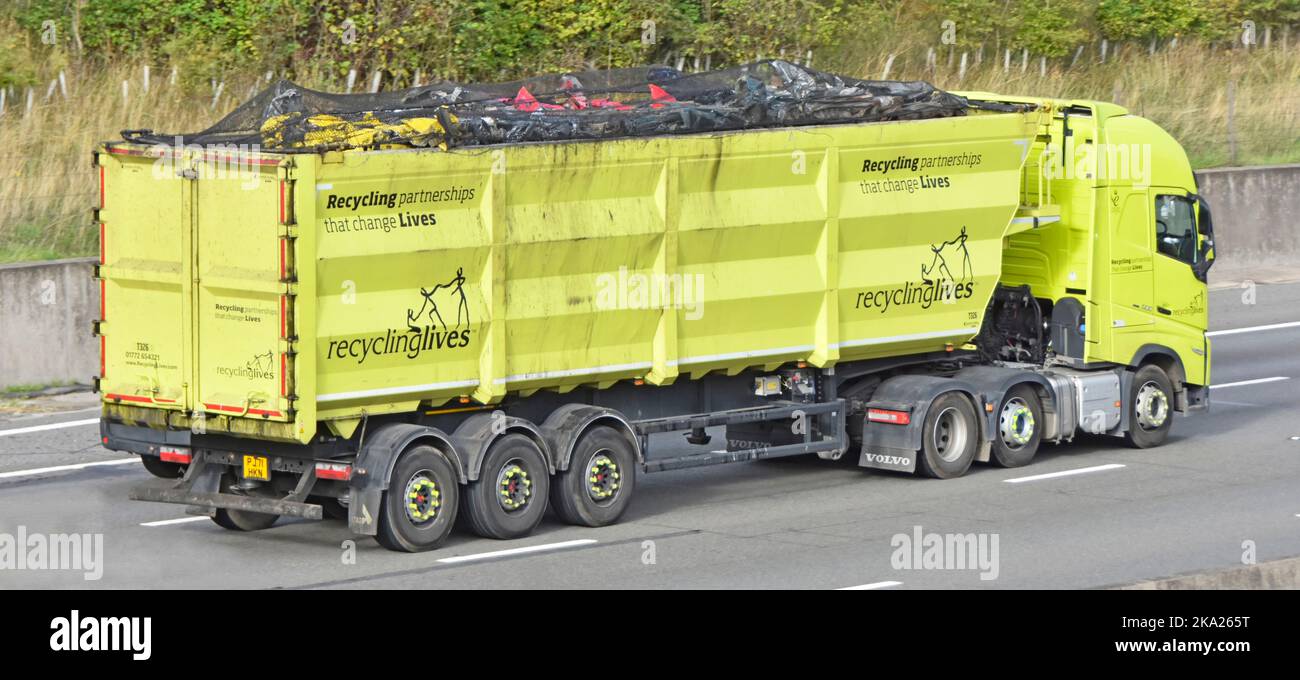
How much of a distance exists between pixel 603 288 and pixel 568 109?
1664 millimetres

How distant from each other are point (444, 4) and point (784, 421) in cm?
Answer: 1350

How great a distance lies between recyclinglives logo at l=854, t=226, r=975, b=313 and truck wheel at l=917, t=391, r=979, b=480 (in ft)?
2.70

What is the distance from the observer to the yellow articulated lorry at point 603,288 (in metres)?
13.2

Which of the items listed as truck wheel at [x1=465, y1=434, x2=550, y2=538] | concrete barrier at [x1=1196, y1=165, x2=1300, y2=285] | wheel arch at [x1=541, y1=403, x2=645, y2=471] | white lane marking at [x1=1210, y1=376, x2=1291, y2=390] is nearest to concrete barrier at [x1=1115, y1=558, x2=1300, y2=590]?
wheel arch at [x1=541, y1=403, x2=645, y2=471]

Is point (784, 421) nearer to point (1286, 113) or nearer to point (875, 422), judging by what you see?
point (875, 422)

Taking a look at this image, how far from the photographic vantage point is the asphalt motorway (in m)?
12.9

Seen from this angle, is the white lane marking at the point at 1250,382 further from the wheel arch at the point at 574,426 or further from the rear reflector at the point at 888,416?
the wheel arch at the point at 574,426

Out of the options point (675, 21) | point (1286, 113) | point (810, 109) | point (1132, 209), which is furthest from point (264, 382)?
point (1286, 113)

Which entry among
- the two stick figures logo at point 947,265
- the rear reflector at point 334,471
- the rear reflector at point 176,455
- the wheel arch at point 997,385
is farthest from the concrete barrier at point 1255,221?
the rear reflector at point 176,455

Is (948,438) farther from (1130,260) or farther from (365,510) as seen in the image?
(365,510)

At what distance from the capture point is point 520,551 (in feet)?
44.9

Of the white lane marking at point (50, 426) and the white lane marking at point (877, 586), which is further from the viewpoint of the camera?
the white lane marking at point (50, 426)

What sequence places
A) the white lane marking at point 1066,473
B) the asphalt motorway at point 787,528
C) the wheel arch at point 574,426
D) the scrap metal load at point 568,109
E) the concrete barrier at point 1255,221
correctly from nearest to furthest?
the asphalt motorway at point 787,528
the scrap metal load at point 568,109
the wheel arch at point 574,426
the white lane marking at point 1066,473
the concrete barrier at point 1255,221

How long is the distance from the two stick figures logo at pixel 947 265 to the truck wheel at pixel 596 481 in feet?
10.6
